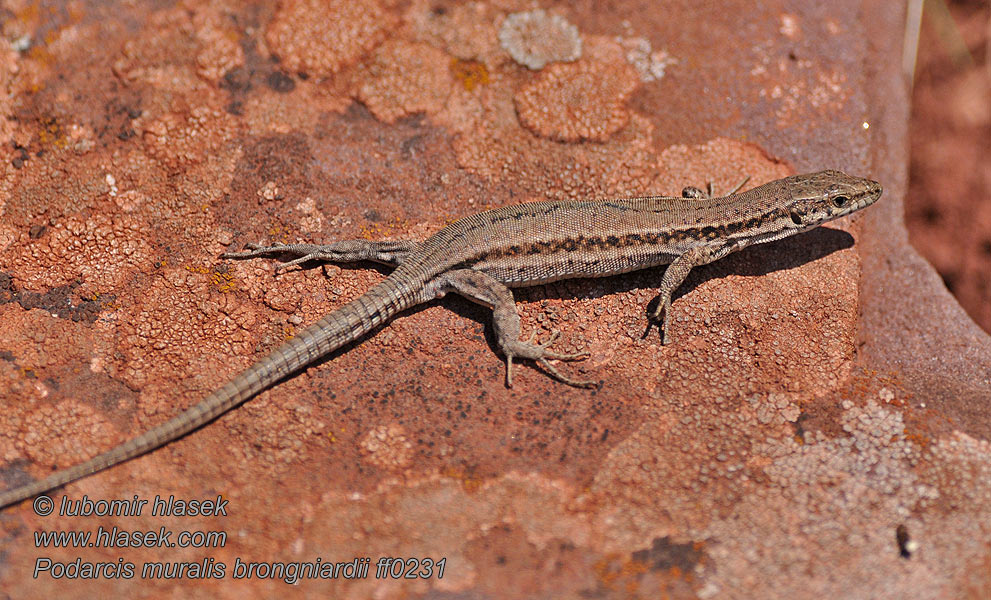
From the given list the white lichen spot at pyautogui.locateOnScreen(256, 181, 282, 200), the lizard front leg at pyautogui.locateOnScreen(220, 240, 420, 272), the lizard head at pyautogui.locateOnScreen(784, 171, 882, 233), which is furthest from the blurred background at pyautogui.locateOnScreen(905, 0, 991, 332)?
the white lichen spot at pyautogui.locateOnScreen(256, 181, 282, 200)

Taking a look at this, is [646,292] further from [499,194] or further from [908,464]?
[908,464]

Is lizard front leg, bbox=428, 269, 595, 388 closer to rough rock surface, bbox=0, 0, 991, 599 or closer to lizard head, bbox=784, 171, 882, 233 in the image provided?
rough rock surface, bbox=0, 0, 991, 599

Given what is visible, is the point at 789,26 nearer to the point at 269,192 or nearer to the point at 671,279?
the point at 671,279

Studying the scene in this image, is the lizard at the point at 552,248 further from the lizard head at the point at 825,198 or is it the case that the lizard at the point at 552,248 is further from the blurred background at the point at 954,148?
the blurred background at the point at 954,148

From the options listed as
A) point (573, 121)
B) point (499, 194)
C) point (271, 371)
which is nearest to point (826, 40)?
Result: point (573, 121)

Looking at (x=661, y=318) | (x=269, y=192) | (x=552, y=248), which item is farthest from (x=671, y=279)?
(x=269, y=192)

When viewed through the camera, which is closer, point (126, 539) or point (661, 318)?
point (126, 539)
